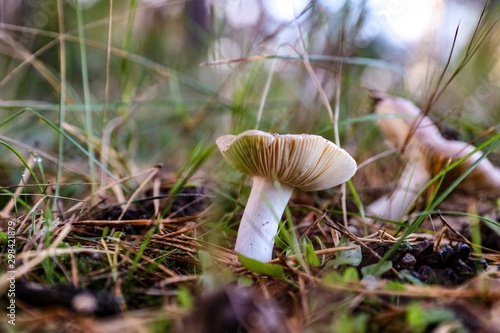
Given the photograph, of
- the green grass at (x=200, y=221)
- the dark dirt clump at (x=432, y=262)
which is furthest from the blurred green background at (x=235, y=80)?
the dark dirt clump at (x=432, y=262)

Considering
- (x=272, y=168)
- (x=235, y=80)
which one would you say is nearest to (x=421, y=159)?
(x=272, y=168)

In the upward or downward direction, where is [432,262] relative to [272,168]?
downward

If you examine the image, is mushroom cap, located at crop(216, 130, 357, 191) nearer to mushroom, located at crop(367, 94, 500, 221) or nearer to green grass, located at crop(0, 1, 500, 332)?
green grass, located at crop(0, 1, 500, 332)

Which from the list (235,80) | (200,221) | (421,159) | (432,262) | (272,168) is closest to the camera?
(432,262)

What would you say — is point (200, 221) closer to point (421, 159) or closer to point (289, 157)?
point (289, 157)

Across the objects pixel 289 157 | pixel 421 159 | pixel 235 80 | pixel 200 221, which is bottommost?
pixel 200 221

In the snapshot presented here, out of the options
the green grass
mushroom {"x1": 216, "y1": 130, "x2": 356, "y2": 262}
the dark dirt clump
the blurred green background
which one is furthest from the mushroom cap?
the blurred green background

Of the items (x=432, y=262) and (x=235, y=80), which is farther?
(x=235, y=80)
